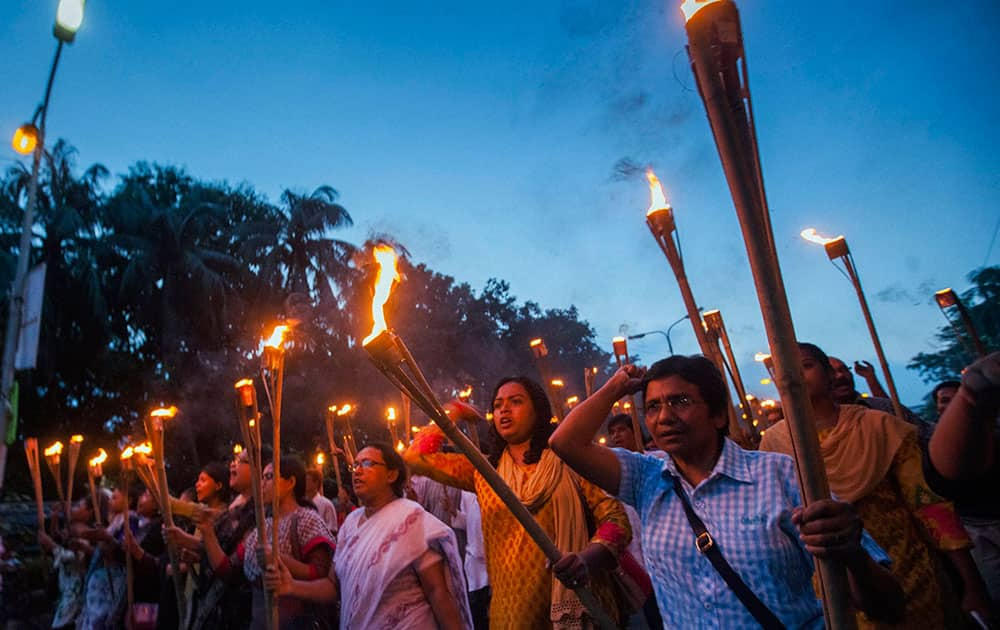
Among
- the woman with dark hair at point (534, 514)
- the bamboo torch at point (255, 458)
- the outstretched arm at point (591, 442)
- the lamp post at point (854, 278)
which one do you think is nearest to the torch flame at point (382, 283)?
the outstretched arm at point (591, 442)

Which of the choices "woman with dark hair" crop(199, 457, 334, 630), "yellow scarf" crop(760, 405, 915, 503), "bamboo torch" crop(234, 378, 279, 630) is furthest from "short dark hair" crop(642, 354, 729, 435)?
"woman with dark hair" crop(199, 457, 334, 630)

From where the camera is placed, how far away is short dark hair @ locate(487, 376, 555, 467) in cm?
352

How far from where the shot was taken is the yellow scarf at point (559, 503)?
284 cm

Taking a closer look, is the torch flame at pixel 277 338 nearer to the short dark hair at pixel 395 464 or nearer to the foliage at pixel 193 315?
the short dark hair at pixel 395 464

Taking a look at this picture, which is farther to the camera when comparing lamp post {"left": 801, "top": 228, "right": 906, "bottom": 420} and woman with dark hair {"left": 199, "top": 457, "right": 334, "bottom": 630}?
lamp post {"left": 801, "top": 228, "right": 906, "bottom": 420}

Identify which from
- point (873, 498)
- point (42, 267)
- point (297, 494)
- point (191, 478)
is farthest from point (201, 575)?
point (191, 478)

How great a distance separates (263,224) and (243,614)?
28.4m

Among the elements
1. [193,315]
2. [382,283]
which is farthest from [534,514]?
[193,315]

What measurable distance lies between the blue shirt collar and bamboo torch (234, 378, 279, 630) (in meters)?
2.25

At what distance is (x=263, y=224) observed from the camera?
3038 centimetres

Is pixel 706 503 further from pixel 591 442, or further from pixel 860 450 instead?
pixel 860 450

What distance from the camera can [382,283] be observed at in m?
2.49

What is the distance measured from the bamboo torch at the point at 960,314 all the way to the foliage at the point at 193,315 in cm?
2257

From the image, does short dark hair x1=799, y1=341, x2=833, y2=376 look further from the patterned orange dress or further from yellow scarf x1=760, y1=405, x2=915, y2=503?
the patterned orange dress
